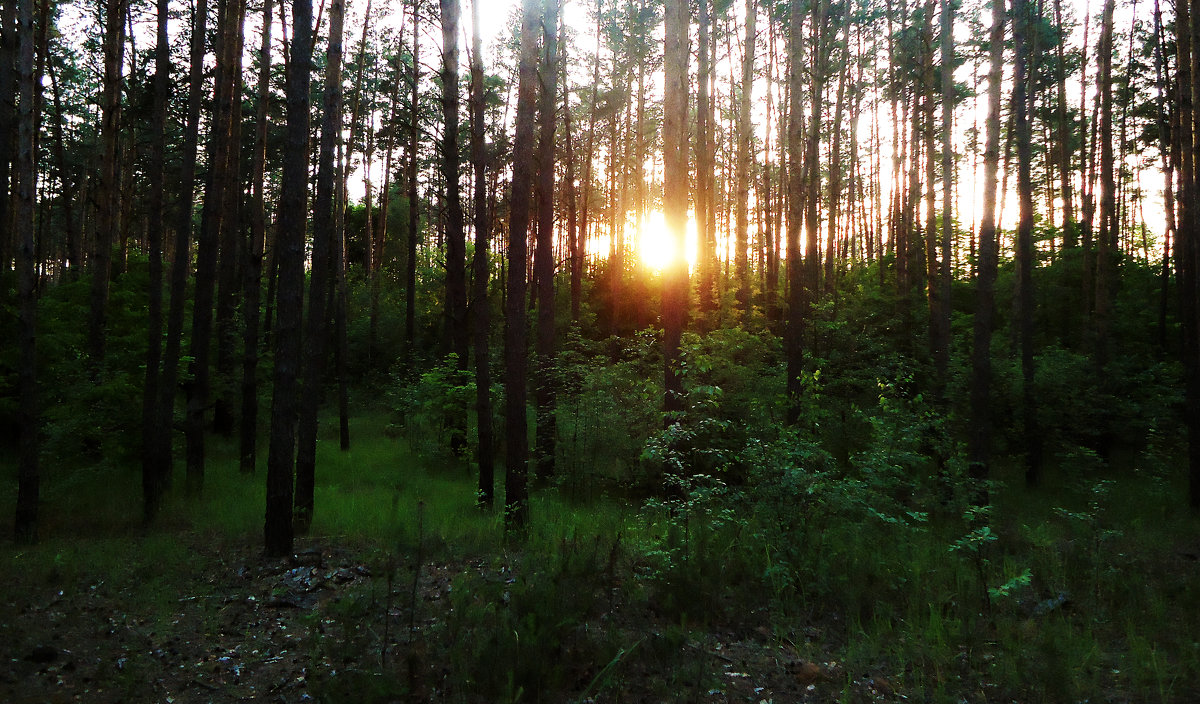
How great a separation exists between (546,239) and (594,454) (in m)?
4.06

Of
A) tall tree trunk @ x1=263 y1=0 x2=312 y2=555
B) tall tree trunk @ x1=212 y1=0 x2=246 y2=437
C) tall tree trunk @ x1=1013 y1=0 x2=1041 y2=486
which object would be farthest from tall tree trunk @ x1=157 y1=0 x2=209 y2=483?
tall tree trunk @ x1=1013 y1=0 x2=1041 y2=486

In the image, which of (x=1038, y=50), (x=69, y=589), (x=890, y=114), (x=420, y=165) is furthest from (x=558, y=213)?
(x=69, y=589)

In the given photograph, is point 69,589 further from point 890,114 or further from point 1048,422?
point 890,114

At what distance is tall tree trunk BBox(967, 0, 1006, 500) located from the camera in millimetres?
10031

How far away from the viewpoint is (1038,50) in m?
17.5

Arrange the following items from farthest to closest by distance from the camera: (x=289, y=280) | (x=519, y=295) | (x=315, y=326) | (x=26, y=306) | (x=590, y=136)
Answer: (x=590, y=136)
(x=315, y=326)
(x=519, y=295)
(x=26, y=306)
(x=289, y=280)

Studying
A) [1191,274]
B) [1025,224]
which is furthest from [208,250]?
[1191,274]

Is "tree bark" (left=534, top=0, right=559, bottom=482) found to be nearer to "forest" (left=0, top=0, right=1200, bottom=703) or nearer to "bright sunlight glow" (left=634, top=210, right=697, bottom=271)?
"forest" (left=0, top=0, right=1200, bottom=703)

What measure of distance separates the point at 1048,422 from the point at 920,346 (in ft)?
A: 18.7

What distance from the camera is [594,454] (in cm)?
1188

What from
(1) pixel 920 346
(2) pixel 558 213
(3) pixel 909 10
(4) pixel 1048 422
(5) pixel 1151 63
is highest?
(3) pixel 909 10

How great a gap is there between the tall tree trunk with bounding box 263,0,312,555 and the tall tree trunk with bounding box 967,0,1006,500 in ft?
32.4

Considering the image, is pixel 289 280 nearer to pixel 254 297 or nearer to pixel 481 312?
pixel 481 312

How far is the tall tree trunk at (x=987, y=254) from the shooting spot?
10031 mm
